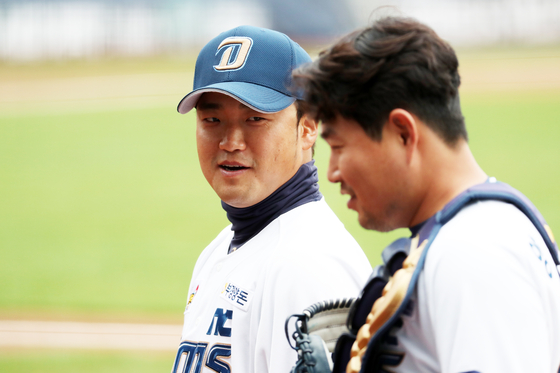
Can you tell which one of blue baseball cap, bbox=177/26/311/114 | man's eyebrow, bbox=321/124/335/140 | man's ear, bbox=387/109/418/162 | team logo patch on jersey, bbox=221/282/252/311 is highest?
blue baseball cap, bbox=177/26/311/114

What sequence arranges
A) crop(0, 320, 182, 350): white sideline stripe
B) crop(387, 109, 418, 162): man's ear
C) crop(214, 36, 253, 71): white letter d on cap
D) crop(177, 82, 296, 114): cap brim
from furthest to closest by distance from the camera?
1. crop(0, 320, 182, 350): white sideline stripe
2. crop(214, 36, 253, 71): white letter d on cap
3. crop(177, 82, 296, 114): cap brim
4. crop(387, 109, 418, 162): man's ear

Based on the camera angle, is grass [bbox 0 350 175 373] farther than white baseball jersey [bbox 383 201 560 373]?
Yes

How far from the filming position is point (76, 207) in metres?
13.6

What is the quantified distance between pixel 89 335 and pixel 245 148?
553cm

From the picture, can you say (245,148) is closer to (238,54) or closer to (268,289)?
(238,54)

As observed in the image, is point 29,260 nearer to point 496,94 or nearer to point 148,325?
point 148,325

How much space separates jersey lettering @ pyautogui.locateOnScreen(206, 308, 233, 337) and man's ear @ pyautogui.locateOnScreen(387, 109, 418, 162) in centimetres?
68

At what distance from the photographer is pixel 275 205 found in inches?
61.6

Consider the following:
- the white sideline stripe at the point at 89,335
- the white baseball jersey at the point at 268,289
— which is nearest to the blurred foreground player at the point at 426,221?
the white baseball jersey at the point at 268,289

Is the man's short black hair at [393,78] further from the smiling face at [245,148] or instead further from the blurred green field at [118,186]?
the blurred green field at [118,186]

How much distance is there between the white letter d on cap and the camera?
5.25 feet

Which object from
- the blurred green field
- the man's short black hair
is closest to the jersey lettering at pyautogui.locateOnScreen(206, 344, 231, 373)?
the man's short black hair

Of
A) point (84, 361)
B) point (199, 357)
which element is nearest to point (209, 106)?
point (199, 357)

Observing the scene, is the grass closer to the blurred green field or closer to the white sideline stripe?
the blurred green field
